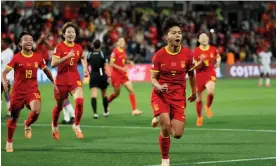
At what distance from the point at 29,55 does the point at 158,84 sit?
378 centimetres

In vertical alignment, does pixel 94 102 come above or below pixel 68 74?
below

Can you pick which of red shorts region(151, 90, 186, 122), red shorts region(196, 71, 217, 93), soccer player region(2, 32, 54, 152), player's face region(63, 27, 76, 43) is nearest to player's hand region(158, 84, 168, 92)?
red shorts region(151, 90, 186, 122)

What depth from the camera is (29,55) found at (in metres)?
14.0

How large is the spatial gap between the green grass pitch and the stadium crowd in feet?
63.9

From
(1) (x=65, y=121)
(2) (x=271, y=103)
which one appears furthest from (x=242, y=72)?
(1) (x=65, y=121)

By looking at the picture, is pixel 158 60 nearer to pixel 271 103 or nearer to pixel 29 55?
pixel 29 55

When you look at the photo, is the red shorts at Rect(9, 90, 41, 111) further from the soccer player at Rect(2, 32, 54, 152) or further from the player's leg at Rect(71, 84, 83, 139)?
the player's leg at Rect(71, 84, 83, 139)

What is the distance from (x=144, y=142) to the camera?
49.1ft

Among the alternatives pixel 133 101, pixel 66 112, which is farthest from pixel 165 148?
pixel 133 101

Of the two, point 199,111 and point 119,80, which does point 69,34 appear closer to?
point 199,111

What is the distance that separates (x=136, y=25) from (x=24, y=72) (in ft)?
110

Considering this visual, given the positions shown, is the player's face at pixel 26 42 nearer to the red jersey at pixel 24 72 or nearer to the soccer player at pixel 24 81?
the soccer player at pixel 24 81

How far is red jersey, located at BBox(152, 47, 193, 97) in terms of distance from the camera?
11.3 metres

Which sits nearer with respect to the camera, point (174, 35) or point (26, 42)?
point (174, 35)
